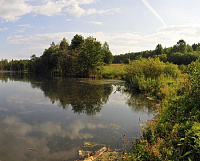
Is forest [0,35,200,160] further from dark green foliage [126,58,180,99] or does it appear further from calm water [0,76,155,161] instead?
calm water [0,76,155,161]

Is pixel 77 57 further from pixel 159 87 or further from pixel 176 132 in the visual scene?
pixel 176 132

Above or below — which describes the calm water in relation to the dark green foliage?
below

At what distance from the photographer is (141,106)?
39.2 feet

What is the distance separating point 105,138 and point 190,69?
180 inches

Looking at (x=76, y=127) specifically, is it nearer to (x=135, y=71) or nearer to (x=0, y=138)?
(x=0, y=138)

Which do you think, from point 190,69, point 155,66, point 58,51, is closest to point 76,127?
point 190,69

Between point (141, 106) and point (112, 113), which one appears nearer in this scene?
point (112, 113)

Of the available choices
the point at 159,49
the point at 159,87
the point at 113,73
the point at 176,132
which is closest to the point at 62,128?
the point at 176,132

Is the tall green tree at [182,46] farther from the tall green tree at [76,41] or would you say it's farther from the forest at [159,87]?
the tall green tree at [76,41]

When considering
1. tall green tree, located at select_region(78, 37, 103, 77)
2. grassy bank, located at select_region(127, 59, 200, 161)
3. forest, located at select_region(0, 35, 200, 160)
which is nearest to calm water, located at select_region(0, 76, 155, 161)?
grassy bank, located at select_region(127, 59, 200, 161)

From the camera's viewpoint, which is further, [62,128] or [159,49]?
[159,49]

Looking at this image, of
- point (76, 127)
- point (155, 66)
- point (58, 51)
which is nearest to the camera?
point (76, 127)

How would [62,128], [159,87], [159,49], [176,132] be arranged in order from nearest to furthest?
[176,132] → [62,128] → [159,87] → [159,49]

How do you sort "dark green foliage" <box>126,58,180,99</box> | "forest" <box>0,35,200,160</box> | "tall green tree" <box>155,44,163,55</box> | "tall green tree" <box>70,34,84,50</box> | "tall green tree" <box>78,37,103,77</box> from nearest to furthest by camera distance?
"forest" <box>0,35,200,160</box>, "dark green foliage" <box>126,58,180,99</box>, "tall green tree" <box>78,37,103,77</box>, "tall green tree" <box>70,34,84,50</box>, "tall green tree" <box>155,44,163,55</box>
